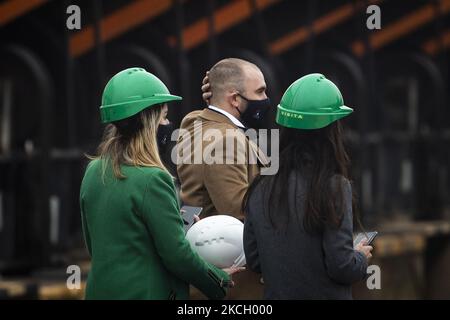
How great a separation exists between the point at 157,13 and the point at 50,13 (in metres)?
0.96

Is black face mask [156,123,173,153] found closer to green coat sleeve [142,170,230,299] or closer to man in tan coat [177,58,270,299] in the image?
green coat sleeve [142,170,230,299]

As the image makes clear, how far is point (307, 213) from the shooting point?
3830mm

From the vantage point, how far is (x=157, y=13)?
8688 mm

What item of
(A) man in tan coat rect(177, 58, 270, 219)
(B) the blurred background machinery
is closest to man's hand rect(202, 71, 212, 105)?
(A) man in tan coat rect(177, 58, 270, 219)

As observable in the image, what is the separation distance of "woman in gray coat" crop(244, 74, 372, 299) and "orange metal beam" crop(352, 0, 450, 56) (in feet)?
24.7

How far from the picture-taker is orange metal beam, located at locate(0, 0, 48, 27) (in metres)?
7.59

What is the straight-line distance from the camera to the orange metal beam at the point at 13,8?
759 centimetres

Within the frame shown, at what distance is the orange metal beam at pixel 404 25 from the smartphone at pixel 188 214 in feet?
23.4

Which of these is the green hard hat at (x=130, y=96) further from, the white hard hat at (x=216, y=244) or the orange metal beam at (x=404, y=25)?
the orange metal beam at (x=404, y=25)

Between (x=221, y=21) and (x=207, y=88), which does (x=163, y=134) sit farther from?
(x=221, y=21)

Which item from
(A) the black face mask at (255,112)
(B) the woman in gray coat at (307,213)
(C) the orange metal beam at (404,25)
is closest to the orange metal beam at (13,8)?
(A) the black face mask at (255,112)

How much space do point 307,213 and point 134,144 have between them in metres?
0.50

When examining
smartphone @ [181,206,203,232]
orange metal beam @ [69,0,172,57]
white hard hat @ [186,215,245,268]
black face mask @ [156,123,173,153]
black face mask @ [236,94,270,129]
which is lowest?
white hard hat @ [186,215,245,268]

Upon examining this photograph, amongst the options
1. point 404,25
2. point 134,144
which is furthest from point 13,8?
point 404,25
